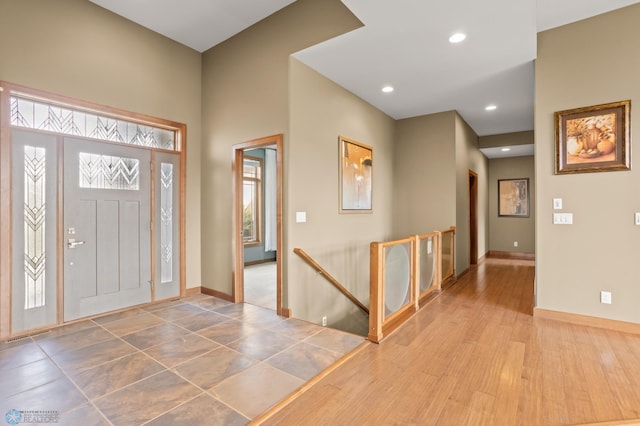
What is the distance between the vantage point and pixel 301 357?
9.01 ft

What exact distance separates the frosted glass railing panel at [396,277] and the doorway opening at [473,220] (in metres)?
4.31

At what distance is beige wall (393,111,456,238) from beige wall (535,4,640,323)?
2182 millimetres

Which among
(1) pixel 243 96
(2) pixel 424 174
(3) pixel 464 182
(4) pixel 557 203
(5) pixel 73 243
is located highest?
(1) pixel 243 96

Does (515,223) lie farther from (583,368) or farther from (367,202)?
(583,368)

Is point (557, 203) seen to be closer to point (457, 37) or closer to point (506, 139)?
point (457, 37)

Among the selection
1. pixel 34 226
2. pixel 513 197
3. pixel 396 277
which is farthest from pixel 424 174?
pixel 34 226

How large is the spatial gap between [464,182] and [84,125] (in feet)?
21.7

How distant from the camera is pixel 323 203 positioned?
442 cm

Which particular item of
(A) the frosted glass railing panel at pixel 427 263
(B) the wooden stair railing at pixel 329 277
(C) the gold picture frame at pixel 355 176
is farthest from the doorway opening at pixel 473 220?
(B) the wooden stair railing at pixel 329 277

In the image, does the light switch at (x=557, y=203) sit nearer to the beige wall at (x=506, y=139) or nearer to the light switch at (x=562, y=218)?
the light switch at (x=562, y=218)

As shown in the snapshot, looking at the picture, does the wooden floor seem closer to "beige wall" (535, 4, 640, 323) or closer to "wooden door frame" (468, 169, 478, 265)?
"beige wall" (535, 4, 640, 323)

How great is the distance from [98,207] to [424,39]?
4.39 metres

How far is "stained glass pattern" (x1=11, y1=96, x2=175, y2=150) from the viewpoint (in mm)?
3291

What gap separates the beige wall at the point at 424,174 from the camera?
5914 mm
